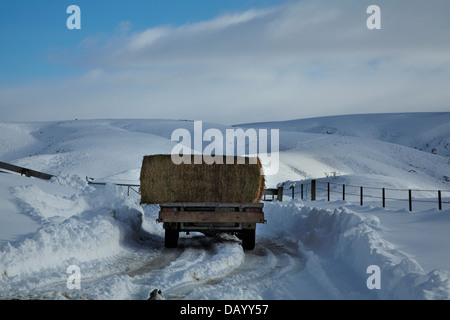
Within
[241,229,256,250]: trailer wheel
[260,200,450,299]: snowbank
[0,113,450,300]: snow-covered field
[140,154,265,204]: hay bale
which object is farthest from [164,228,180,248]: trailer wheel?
[260,200,450,299]: snowbank

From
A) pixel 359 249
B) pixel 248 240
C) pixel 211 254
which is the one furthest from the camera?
pixel 248 240

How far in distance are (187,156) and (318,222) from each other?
488 centimetres

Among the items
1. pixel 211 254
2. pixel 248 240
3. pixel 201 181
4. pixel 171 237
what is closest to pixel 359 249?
pixel 211 254

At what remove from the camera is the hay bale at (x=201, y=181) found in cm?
1283

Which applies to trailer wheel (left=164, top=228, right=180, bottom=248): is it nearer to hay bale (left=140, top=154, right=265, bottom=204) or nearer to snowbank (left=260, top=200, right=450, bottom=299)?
hay bale (left=140, top=154, right=265, bottom=204)

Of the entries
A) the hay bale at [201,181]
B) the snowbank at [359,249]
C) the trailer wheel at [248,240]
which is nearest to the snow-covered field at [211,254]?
the snowbank at [359,249]

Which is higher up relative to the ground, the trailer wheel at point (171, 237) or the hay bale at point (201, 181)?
the hay bale at point (201, 181)

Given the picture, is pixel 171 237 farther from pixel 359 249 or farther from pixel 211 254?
pixel 359 249

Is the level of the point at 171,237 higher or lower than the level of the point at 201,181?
lower

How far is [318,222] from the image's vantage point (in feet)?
50.4

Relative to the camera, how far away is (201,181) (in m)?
12.8

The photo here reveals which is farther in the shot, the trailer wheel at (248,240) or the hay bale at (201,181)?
the hay bale at (201,181)

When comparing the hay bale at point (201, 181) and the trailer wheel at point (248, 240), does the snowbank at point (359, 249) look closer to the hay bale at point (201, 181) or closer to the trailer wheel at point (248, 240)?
the trailer wheel at point (248, 240)
